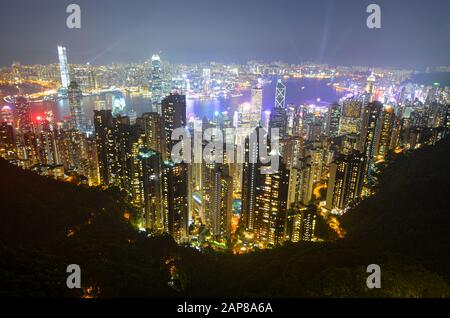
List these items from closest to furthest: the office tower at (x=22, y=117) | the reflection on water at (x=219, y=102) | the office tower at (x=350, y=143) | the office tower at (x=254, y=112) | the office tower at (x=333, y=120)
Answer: the office tower at (x=350, y=143) < the office tower at (x=22, y=117) < the office tower at (x=254, y=112) < the office tower at (x=333, y=120) < the reflection on water at (x=219, y=102)

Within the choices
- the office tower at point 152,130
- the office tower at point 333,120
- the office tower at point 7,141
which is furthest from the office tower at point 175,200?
the office tower at point 333,120

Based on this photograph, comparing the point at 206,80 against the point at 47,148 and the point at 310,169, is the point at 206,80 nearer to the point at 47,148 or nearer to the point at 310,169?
the point at 47,148

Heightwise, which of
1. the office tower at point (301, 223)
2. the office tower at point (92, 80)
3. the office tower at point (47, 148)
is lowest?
the office tower at point (301, 223)

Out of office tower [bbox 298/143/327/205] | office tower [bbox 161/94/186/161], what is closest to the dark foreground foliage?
office tower [bbox 298/143/327/205]

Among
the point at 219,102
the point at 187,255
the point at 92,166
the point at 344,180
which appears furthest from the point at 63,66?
the point at 344,180

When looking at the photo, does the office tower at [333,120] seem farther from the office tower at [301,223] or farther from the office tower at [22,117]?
the office tower at [22,117]

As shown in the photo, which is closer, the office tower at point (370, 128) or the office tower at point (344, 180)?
the office tower at point (344, 180)
